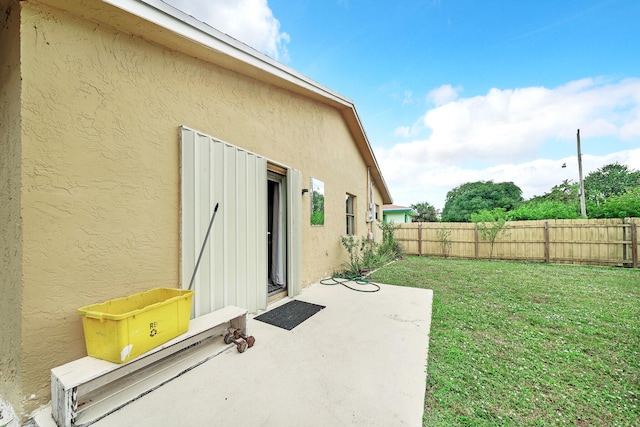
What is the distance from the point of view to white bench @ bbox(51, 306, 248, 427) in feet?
4.48

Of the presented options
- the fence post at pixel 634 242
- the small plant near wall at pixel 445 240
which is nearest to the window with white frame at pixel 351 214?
the small plant near wall at pixel 445 240

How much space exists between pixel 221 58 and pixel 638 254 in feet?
41.3

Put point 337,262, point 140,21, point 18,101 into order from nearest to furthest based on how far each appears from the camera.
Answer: point 18,101 → point 140,21 → point 337,262

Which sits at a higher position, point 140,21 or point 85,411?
point 140,21

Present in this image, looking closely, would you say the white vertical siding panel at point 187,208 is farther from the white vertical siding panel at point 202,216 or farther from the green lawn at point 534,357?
the green lawn at point 534,357

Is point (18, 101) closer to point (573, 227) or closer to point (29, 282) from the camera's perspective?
point (29, 282)

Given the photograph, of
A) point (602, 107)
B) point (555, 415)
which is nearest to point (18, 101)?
point (555, 415)

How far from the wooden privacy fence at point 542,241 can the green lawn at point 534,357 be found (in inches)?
153

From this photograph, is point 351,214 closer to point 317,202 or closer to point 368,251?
point 368,251

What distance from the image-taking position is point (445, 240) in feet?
32.7

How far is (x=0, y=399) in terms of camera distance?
1.67m

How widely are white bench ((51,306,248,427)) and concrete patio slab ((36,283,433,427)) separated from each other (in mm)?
101

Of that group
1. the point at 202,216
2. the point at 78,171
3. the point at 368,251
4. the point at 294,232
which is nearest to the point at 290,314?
the point at 294,232

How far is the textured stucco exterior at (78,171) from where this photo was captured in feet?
5.11
